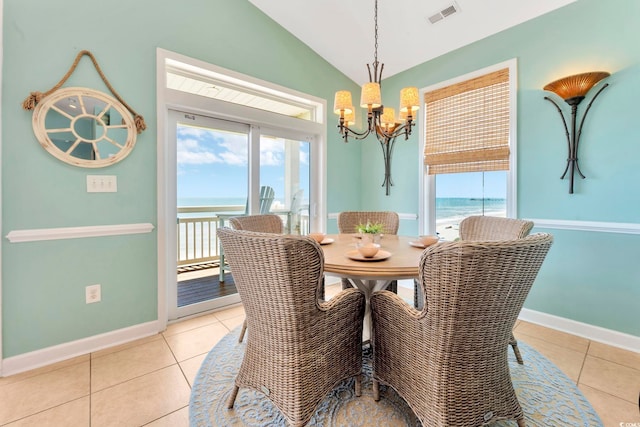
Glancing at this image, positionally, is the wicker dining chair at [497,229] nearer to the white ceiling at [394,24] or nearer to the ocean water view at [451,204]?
the ocean water view at [451,204]

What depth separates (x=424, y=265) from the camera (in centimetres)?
105

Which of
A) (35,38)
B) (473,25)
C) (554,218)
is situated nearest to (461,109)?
(473,25)

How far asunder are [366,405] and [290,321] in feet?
2.52

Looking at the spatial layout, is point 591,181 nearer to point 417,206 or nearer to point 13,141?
point 417,206

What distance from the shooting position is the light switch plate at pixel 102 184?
6.93 feet

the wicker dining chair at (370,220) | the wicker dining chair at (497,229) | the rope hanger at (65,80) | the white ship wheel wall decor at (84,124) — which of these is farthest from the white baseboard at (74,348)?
the wicker dining chair at (497,229)

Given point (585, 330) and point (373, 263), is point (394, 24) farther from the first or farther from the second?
point (585, 330)

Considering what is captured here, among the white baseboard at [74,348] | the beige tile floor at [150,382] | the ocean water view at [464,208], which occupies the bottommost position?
the beige tile floor at [150,382]

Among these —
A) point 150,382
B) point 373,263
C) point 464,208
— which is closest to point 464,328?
point 373,263

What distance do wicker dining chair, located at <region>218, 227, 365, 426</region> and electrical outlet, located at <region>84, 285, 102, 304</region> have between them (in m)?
1.50

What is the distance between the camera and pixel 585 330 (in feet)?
7.59

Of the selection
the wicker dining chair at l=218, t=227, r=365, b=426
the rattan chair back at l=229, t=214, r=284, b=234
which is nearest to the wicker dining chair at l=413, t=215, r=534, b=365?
the wicker dining chair at l=218, t=227, r=365, b=426

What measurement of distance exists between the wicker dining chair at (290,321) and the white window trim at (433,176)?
7.20 ft

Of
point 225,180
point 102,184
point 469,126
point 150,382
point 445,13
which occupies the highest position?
point 445,13
